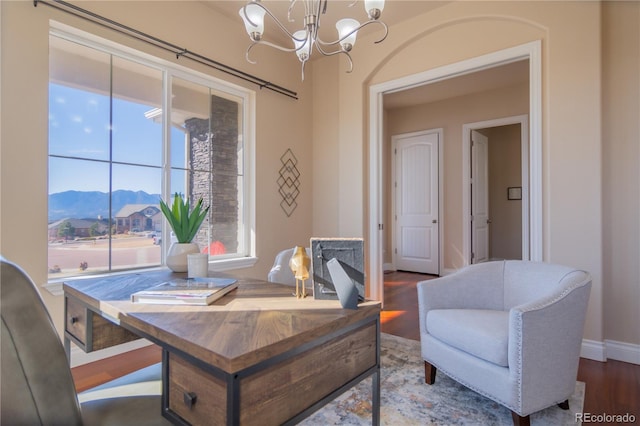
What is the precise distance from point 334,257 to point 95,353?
2.20 m

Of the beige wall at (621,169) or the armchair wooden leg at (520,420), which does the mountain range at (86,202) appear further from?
the beige wall at (621,169)

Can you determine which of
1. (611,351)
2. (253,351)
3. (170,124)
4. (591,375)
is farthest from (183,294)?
(611,351)

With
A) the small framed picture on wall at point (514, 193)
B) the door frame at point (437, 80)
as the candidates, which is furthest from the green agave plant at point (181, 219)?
the small framed picture on wall at point (514, 193)

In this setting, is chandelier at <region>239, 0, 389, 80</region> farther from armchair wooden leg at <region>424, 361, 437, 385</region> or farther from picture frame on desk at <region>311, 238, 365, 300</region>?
armchair wooden leg at <region>424, 361, 437, 385</region>

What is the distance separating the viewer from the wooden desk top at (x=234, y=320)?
802mm

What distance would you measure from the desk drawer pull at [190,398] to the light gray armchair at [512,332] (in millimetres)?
1372

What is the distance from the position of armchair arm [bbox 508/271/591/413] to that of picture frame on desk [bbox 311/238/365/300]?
33.9 inches

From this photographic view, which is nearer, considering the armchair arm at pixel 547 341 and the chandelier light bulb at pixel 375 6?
the armchair arm at pixel 547 341

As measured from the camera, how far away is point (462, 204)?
17.3ft

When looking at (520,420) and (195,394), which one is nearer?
(195,394)

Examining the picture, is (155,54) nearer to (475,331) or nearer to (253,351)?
(253,351)

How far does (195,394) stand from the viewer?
0.84 m

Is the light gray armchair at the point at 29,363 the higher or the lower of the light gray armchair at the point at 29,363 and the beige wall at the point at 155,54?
the lower

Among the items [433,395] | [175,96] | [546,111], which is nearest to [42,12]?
[175,96]
